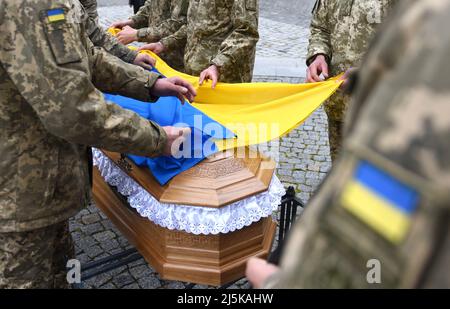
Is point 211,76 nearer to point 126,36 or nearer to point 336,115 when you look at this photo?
point 336,115

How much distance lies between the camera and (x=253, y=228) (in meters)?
2.17

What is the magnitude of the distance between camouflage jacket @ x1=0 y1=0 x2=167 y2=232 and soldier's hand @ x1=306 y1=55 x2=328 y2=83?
148 cm

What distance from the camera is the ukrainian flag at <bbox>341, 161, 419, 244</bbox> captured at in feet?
1.83

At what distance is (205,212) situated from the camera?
1960 millimetres

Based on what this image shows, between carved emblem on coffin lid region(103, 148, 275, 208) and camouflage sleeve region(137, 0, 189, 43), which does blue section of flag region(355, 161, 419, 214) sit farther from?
camouflage sleeve region(137, 0, 189, 43)

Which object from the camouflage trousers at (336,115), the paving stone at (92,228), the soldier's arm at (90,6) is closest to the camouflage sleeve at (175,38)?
the soldier's arm at (90,6)

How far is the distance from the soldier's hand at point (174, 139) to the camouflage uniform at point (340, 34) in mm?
1407

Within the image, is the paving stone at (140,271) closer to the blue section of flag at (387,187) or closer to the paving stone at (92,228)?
the paving stone at (92,228)

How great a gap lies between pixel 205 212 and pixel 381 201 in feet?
4.69

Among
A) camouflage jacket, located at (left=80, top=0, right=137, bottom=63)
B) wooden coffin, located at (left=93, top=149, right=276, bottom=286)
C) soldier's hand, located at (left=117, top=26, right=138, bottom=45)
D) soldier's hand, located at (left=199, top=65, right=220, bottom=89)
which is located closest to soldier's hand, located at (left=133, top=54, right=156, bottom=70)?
camouflage jacket, located at (left=80, top=0, right=137, bottom=63)
